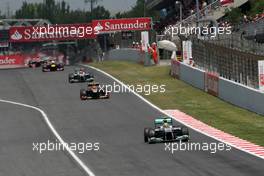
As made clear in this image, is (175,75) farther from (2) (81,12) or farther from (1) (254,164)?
(2) (81,12)

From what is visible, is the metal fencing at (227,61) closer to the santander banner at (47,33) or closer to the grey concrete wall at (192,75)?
the grey concrete wall at (192,75)

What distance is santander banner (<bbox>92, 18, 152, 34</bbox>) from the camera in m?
79.7

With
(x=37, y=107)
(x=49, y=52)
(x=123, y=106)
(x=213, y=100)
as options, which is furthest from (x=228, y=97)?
(x=49, y=52)

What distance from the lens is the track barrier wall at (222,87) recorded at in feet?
108

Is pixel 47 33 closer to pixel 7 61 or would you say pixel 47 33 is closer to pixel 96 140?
pixel 7 61

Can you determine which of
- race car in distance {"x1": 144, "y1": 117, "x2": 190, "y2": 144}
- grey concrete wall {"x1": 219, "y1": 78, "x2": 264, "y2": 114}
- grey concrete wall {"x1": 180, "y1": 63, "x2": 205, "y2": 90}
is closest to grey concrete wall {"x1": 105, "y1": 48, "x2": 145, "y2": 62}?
grey concrete wall {"x1": 180, "y1": 63, "x2": 205, "y2": 90}

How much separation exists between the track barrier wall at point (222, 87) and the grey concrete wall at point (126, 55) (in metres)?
13.5

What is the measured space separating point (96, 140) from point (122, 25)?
54.9m

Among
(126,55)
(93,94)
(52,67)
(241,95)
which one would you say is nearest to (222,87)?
(241,95)

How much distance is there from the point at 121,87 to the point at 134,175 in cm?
2679

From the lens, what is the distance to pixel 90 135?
28.4 metres

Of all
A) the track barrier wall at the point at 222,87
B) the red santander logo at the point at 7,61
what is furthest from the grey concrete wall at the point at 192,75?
the red santander logo at the point at 7,61

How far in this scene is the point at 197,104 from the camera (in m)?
37.8

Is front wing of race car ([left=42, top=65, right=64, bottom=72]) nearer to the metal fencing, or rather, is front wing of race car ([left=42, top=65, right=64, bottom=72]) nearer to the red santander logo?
the metal fencing
